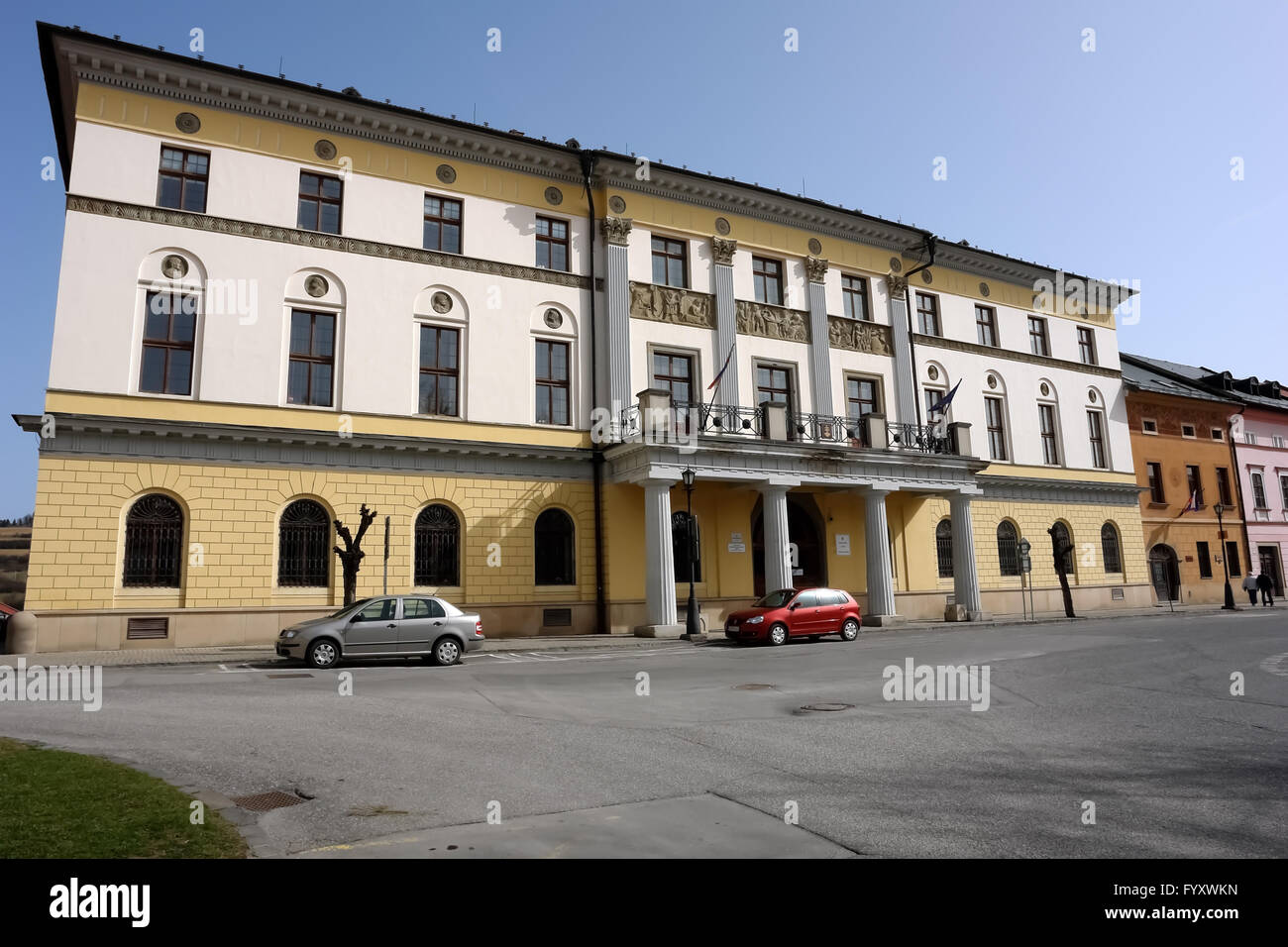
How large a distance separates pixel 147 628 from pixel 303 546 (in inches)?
156

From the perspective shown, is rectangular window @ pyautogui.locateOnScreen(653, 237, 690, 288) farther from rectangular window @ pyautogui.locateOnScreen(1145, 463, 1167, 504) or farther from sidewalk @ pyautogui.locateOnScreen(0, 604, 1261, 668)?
rectangular window @ pyautogui.locateOnScreen(1145, 463, 1167, 504)

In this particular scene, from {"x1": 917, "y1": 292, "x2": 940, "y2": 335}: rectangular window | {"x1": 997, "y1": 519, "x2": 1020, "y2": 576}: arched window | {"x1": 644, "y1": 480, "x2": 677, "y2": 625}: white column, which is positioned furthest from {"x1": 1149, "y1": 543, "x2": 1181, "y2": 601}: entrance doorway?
{"x1": 644, "y1": 480, "x2": 677, "y2": 625}: white column

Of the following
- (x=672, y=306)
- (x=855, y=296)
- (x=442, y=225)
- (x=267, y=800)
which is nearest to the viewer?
(x=267, y=800)

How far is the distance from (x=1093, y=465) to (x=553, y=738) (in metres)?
37.1

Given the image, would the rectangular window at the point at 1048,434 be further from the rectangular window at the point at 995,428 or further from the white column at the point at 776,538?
the white column at the point at 776,538

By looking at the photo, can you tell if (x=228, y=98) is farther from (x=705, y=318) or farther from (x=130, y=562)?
(x=705, y=318)

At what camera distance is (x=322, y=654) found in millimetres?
16188

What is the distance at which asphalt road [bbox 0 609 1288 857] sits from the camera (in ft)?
17.4

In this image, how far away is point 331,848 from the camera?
5.00 meters

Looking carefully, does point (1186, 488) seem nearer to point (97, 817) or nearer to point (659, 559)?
point (659, 559)

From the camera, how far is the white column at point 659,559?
78.2 feet

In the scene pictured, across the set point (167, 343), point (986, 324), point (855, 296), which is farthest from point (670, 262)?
point (986, 324)

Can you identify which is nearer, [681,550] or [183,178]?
[183,178]

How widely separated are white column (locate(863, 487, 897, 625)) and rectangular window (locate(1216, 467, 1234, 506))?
90.8ft
